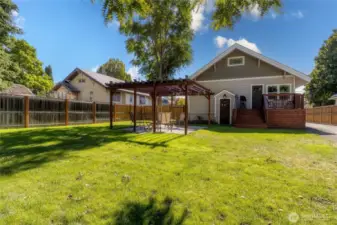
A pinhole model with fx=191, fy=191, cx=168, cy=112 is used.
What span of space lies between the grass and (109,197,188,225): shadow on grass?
0.01m

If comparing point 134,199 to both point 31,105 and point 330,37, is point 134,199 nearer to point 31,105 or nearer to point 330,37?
point 31,105

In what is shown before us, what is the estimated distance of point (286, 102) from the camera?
1239 centimetres

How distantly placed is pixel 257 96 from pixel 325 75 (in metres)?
16.8

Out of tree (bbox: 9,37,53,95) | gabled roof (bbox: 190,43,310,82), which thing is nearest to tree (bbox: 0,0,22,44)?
tree (bbox: 9,37,53,95)

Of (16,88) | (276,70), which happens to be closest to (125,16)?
(276,70)

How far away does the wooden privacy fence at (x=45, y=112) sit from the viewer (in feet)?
32.9

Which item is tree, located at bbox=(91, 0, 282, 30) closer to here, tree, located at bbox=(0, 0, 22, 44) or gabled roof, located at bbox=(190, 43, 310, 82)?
gabled roof, located at bbox=(190, 43, 310, 82)

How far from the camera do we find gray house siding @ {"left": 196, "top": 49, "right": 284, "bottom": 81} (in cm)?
1454

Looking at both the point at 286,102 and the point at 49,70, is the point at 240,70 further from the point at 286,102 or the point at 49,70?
the point at 49,70

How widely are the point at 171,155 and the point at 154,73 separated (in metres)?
17.4

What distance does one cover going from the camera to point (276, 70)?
14.3 m

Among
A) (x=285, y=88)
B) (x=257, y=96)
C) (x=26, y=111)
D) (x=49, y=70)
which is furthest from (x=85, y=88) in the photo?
(x=49, y=70)

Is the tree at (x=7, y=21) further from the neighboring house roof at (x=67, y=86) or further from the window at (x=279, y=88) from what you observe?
the window at (x=279, y=88)

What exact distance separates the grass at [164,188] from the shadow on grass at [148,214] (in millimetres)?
12
